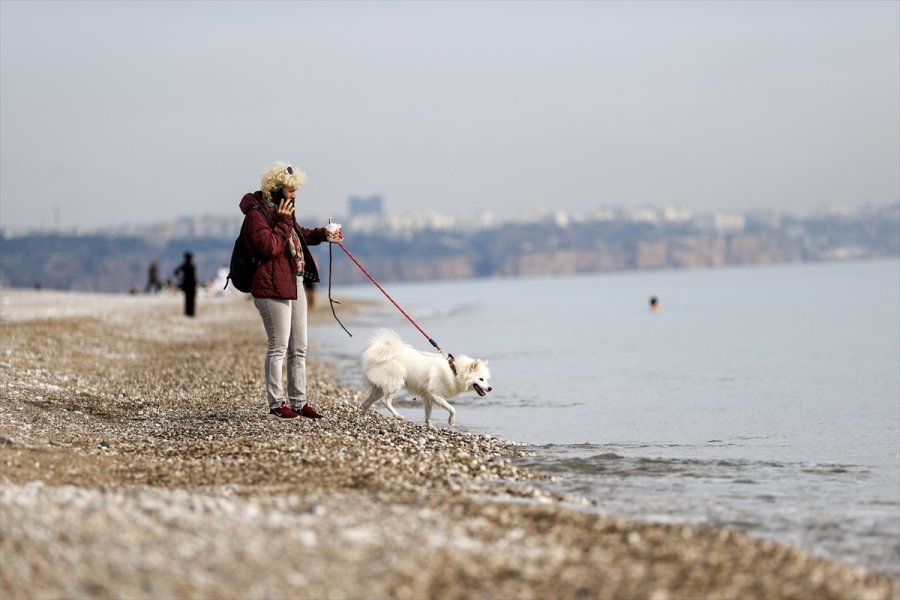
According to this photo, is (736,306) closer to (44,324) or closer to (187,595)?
(44,324)

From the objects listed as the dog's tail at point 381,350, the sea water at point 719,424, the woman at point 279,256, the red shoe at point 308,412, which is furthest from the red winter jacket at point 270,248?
the sea water at point 719,424

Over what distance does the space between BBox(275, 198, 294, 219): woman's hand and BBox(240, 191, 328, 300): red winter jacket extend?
0.03 m

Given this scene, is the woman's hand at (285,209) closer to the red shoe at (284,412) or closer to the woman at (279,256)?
the woman at (279,256)

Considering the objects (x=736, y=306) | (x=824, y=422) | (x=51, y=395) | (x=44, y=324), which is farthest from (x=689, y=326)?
(x=51, y=395)

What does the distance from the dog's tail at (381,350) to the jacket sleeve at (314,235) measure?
157 centimetres

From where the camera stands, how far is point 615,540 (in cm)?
625

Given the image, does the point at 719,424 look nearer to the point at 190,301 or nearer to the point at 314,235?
the point at 314,235

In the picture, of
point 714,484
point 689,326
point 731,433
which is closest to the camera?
point 714,484

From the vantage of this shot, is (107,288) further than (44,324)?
Yes

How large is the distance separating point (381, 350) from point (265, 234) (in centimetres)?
228

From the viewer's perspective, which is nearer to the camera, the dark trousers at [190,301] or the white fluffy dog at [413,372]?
the white fluffy dog at [413,372]

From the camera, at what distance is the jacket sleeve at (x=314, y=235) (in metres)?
10.6

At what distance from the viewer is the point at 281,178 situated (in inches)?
415

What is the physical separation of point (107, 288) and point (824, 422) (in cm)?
19416
